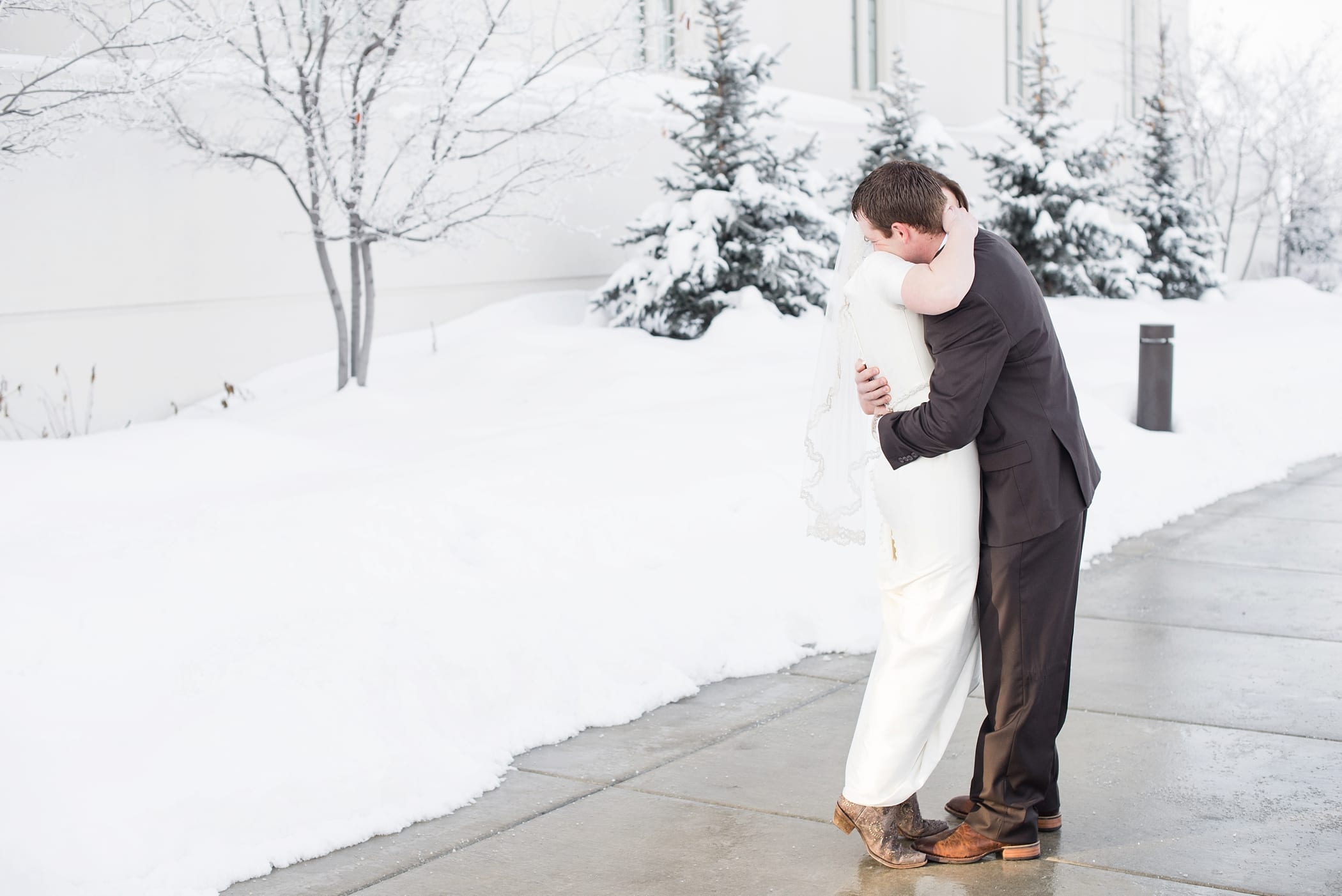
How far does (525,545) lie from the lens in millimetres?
5688

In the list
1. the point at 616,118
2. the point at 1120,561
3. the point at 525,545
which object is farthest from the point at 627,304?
the point at 525,545

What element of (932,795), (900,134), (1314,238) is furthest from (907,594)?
(1314,238)

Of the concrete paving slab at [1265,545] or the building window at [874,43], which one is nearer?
the concrete paving slab at [1265,545]

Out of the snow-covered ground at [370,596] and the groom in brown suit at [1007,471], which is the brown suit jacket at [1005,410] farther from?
the snow-covered ground at [370,596]

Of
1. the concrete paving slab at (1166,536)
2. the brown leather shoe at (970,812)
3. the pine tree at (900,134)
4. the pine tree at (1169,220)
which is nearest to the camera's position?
the brown leather shoe at (970,812)

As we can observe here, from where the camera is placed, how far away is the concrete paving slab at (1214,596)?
6.08 meters

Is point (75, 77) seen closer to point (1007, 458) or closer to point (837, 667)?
point (837, 667)

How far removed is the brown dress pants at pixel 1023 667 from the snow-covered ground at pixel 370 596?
5.30 ft

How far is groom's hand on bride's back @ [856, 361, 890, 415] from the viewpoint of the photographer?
3.62 m

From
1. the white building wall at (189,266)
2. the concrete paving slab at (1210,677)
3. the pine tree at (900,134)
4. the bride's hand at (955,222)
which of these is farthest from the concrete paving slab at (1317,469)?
the bride's hand at (955,222)

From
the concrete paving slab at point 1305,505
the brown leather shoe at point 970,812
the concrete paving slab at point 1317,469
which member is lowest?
the brown leather shoe at point 970,812

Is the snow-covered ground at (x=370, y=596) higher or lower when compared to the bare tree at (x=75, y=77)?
lower

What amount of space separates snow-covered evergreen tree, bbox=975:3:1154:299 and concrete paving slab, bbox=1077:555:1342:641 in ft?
31.7

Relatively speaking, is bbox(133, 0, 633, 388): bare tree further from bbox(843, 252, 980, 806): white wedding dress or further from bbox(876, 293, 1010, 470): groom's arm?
bbox(876, 293, 1010, 470): groom's arm
